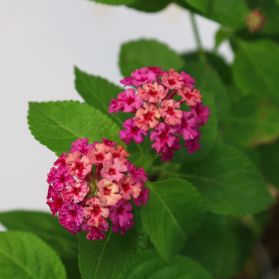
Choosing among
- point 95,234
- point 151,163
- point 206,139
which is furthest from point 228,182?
point 95,234

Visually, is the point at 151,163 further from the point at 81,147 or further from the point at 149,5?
the point at 149,5

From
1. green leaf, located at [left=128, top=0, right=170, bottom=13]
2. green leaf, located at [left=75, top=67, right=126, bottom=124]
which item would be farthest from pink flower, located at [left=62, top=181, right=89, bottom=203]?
green leaf, located at [left=128, top=0, right=170, bottom=13]

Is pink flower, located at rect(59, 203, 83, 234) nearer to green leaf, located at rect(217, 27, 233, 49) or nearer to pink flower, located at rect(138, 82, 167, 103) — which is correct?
pink flower, located at rect(138, 82, 167, 103)

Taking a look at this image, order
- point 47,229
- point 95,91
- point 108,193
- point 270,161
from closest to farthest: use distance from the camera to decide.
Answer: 1. point 108,193
2. point 95,91
3. point 47,229
4. point 270,161

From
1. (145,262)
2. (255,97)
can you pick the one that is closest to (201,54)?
(255,97)

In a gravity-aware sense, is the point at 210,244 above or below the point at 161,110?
below

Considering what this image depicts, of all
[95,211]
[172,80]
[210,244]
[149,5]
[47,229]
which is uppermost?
[149,5]

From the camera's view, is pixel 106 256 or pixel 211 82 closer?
pixel 106 256

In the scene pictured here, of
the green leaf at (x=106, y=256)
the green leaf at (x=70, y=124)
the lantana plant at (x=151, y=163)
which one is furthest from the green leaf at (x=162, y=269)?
the green leaf at (x=70, y=124)
